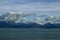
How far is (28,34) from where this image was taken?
190 cm

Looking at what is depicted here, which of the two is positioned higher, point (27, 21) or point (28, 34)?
point (27, 21)

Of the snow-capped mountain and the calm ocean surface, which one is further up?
the snow-capped mountain

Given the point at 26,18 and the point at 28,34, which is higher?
the point at 26,18

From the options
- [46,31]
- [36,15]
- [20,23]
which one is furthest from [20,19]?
[46,31]

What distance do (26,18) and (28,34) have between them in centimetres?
18

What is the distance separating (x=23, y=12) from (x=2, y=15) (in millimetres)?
242

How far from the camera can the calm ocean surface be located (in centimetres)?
189

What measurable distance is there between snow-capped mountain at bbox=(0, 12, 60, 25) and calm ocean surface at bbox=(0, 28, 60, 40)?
0.09 metres

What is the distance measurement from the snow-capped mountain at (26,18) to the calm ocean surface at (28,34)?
0.09 meters

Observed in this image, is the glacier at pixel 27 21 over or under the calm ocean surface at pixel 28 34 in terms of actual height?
over

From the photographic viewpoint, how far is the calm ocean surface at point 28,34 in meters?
1.89

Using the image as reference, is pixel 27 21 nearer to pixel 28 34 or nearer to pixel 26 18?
pixel 26 18

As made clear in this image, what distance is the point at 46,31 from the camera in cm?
189

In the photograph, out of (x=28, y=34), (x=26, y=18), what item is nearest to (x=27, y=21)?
(x=26, y=18)
